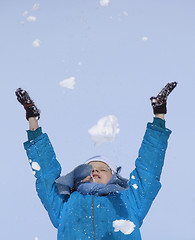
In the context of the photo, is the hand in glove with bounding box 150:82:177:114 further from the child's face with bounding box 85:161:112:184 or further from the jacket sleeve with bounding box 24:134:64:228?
the jacket sleeve with bounding box 24:134:64:228

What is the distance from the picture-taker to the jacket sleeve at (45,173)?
3656mm

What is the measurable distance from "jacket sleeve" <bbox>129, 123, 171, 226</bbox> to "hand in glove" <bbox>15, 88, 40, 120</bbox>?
104 centimetres

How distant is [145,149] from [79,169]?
24.8 inches

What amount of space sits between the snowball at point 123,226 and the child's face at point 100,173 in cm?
49

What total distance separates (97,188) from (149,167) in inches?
20.5

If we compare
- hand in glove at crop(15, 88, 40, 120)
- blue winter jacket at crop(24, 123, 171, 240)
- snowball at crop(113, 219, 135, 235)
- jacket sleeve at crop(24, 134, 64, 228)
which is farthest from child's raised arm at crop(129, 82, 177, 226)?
hand in glove at crop(15, 88, 40, 120)

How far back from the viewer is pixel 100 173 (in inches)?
153

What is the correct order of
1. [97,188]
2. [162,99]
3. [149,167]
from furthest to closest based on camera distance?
[162,99] → [149,167] → [97,188]

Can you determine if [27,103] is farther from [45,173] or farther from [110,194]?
[110,194]

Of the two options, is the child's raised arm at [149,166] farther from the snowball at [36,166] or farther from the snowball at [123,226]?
the snowball at [36,166]

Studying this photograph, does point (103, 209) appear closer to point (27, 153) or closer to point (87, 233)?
point (87, 233)

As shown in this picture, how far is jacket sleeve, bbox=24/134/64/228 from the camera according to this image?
3.66 m

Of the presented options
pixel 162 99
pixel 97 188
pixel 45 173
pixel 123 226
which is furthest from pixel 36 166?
pixel 162 99

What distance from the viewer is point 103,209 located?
11.2 ft
